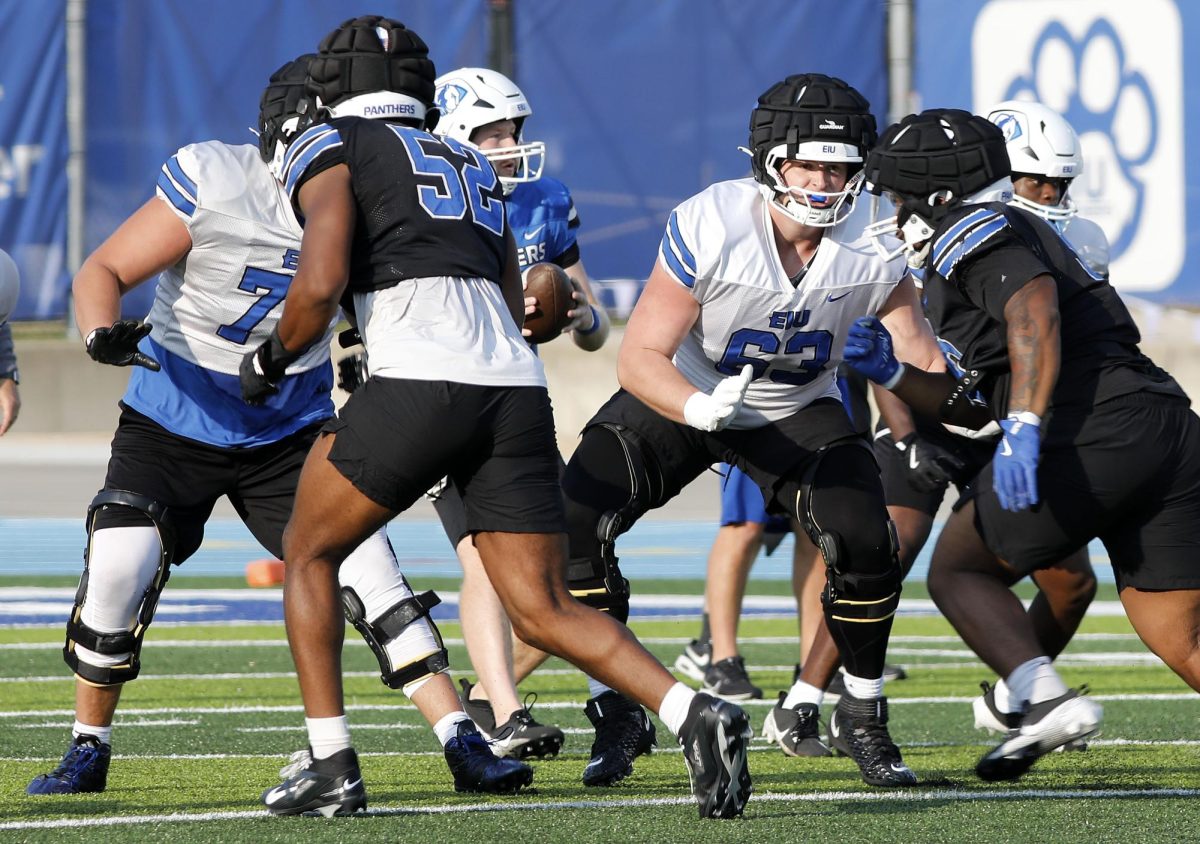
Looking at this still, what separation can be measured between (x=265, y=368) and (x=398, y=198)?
0.46 m

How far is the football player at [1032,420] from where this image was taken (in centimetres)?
442

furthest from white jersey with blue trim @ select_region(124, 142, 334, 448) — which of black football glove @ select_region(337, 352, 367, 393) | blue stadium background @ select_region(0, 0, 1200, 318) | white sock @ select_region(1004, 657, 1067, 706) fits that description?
blue stadium background @ select_region(0, 0, 1200, 318)

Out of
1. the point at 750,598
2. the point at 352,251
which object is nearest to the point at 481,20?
the point at 750,598

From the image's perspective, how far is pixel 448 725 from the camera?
4.68 m

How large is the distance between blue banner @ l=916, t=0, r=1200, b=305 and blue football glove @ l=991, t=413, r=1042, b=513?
40.5ft

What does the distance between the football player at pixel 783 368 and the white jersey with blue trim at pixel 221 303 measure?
31.5 inches

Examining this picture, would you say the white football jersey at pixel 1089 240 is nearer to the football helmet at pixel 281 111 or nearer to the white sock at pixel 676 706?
the football helmet at pixel 281 111

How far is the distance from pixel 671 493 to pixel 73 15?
37.9ft

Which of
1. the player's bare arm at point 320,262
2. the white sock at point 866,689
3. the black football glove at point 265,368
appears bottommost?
the white sock at point 866,689

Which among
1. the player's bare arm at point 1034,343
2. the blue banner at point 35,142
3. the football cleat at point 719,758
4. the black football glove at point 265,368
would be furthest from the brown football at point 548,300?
the blue banner at point 35,142

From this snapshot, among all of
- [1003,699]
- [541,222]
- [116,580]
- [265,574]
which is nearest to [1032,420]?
[1003,699]

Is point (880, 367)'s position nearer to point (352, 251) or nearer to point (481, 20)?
point (352, 251)

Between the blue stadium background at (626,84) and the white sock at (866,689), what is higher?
the white sock at (866,689)

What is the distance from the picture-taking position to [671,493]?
511cm
